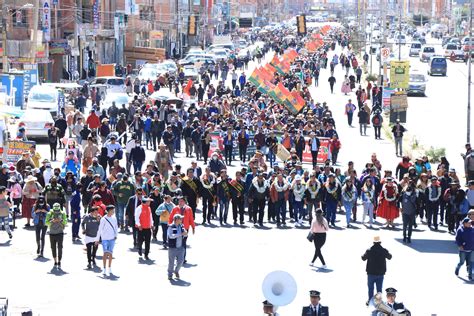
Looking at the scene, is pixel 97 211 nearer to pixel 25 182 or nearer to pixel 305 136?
pixel 25 182

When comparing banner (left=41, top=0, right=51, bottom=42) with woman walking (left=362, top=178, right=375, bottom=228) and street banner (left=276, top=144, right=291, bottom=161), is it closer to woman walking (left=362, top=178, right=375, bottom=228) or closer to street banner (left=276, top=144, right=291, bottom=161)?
street banner (left=276, top=144, right=291, bottom=161)

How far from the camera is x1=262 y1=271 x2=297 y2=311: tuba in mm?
14266

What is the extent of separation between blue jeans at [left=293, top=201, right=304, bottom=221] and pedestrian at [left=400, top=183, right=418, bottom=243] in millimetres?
2705

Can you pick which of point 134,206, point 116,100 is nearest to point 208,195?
point 134,206

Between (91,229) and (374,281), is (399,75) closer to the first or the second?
(91,229)

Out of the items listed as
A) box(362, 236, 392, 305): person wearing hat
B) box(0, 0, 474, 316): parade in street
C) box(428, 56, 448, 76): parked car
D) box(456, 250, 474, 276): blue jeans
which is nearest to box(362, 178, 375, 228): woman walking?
box(0, 0, 474, 316): parade in street

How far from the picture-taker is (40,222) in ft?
70.5

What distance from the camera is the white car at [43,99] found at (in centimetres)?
4434

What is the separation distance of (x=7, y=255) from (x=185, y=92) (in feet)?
107

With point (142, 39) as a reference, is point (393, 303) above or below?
below

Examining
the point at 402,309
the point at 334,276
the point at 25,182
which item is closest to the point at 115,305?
the point at 334,276

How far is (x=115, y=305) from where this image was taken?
1819 centimetres

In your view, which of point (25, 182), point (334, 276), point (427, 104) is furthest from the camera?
point (427, 104)

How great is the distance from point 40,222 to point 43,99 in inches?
946
